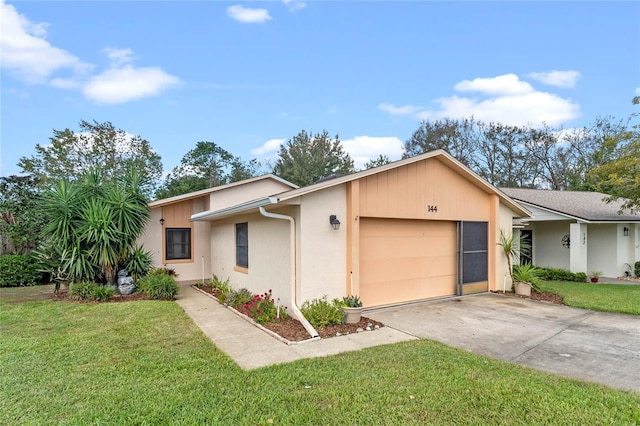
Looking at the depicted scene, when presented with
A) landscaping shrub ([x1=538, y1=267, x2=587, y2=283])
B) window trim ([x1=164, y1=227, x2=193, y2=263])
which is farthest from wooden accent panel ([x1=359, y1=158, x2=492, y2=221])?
window trim ([x1=164, y1=227, x2=193, y2=263])

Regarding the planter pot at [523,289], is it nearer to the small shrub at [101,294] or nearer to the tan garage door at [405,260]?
the tan garage door at [405,260]

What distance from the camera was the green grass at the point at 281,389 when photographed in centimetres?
318

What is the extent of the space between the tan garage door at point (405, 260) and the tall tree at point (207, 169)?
948 inches

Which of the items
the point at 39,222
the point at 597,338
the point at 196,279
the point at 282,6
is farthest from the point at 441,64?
the point at 39,222

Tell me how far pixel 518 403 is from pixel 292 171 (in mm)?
30683

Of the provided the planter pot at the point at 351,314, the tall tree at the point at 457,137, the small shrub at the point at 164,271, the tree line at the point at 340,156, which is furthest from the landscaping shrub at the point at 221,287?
the tall tree at the point at 457,137

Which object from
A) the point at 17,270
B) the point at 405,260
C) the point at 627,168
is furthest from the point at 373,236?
the point at 17,270

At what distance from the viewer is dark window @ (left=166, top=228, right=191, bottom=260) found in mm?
11820

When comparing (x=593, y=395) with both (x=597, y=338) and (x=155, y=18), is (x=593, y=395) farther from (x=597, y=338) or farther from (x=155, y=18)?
(x=155, y=18)

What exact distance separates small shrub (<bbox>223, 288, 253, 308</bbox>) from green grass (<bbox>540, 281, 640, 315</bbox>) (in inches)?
300

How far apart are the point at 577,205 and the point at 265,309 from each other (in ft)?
48.3

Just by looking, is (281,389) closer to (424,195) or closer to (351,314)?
(351,314)

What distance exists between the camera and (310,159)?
3381 centimetres

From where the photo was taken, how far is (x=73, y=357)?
15.5 ft
